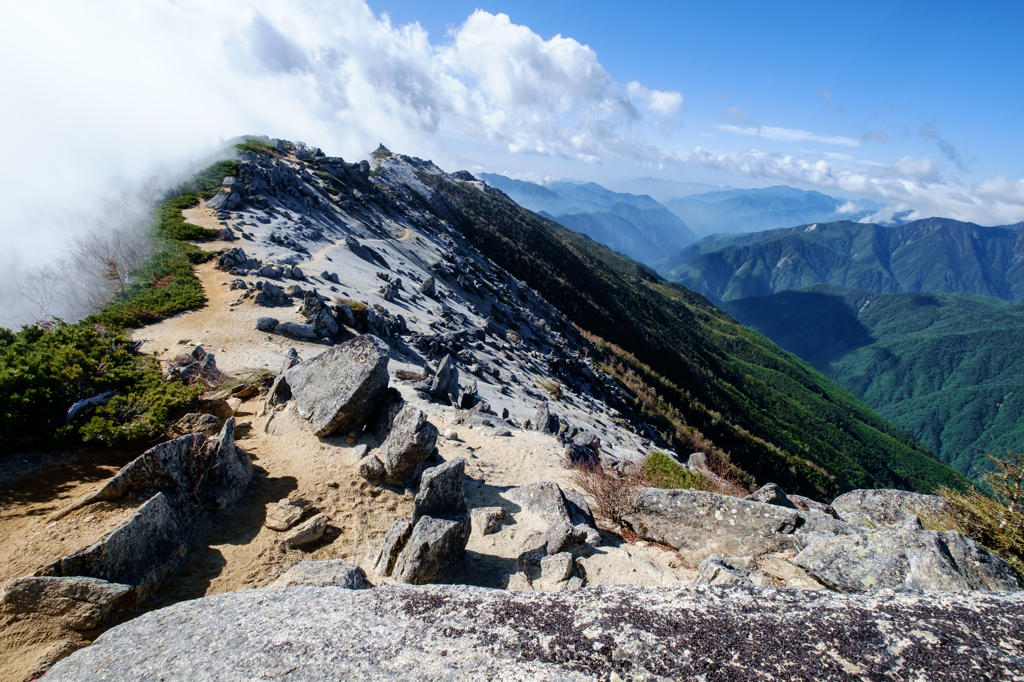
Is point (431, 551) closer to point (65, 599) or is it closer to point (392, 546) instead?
point (392, 546)

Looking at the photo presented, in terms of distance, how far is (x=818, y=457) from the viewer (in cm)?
9888

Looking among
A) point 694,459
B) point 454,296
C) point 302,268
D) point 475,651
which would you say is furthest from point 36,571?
point 454,296

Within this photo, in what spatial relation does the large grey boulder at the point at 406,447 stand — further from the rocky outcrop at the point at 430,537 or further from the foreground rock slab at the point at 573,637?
the foreground rock slab at the point at 573,637

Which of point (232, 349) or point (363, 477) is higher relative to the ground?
point (232, 349)

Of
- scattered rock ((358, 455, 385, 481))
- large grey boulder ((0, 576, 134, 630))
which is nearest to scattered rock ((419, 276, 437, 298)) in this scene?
scattered rock ((358, 455, 385, 481))

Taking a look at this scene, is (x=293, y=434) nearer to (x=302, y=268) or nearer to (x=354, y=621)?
(x=354, y=621)

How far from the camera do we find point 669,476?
1508 cm

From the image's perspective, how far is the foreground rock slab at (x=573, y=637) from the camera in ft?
16.2

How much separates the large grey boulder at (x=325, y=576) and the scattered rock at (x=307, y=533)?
1.27 metres

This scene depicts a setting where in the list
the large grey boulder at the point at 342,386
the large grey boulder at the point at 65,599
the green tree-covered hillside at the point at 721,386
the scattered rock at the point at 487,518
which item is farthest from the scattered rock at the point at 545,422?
the green tree-covered hillside at the point at 721,386

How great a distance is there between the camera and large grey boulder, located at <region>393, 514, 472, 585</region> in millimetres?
8711

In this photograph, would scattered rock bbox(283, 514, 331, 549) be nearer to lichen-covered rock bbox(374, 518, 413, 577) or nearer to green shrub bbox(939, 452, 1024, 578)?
lichen-covered rock bbox(374, 518, 413, 577)

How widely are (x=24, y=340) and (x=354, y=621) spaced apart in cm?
1603

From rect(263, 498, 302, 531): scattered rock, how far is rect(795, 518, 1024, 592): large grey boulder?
A: 1081cm
